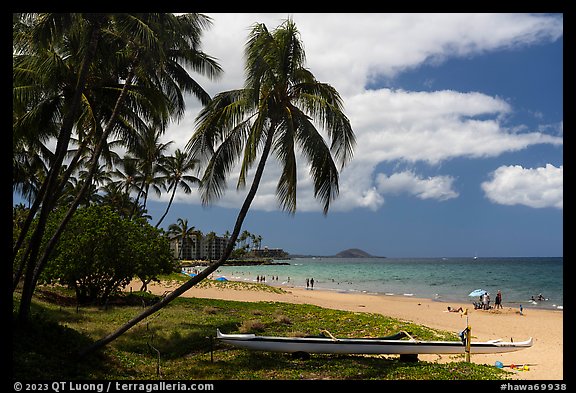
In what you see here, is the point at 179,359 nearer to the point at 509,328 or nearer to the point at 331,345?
the point at 331,345

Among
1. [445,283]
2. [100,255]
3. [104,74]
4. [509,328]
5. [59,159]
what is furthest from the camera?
[445,283]

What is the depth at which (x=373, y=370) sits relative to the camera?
9.27m

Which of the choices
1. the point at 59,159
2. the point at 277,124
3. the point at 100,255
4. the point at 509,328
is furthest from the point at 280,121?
the point at 509,328

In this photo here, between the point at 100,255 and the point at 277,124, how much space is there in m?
11.5

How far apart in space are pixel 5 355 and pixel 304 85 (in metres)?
7.21

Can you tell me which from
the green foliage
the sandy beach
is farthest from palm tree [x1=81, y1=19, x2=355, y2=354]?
the green foliage

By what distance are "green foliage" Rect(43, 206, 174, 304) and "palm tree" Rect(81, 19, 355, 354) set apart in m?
9.37

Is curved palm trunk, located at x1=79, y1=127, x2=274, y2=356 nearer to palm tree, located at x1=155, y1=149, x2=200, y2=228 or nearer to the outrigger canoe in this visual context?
the outrigger canoe

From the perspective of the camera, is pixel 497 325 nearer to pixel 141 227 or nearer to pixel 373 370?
pixel 373 370

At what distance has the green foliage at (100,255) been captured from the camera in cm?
1722

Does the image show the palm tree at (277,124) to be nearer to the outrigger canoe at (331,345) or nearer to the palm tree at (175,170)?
the outrigger canoe at (331,345)

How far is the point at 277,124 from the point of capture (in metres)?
9.56
